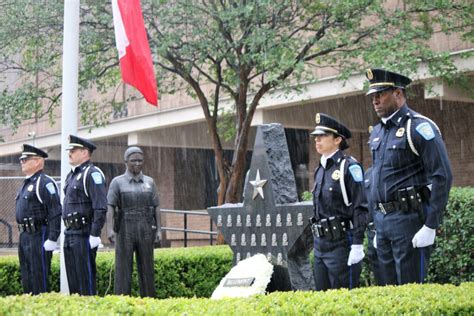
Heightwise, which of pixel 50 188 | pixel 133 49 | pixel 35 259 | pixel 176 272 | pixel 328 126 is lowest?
pixel 176 272

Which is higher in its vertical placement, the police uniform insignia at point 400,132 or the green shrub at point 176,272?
the police uniform insignia at point 400,132

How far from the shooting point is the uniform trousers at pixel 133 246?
11.2 meters

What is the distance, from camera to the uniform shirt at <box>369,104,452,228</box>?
22.3 feet

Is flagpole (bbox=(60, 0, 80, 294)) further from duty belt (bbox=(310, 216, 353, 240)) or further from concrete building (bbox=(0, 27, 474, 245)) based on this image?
concrete building (bbox=(0, 27, 474, 245))

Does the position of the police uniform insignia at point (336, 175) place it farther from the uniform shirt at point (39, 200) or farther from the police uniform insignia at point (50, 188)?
the police uniform insignia at point (50, 188)

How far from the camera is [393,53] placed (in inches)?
549

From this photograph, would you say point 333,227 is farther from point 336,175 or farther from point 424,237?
point 424,237

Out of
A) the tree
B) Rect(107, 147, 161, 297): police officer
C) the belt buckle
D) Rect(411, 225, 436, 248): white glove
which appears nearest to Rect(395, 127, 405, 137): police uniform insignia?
the belt buckle

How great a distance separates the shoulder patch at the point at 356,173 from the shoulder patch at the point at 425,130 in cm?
105

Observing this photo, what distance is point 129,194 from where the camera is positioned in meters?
11.2

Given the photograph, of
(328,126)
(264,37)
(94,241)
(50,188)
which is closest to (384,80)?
(328,126)

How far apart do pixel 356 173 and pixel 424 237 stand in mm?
1347

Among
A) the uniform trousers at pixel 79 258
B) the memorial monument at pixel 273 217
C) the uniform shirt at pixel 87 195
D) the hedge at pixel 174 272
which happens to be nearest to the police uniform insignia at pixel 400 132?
the memorial monument at pixel 273 217

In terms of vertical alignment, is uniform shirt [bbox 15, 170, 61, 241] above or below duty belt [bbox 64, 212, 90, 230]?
above
